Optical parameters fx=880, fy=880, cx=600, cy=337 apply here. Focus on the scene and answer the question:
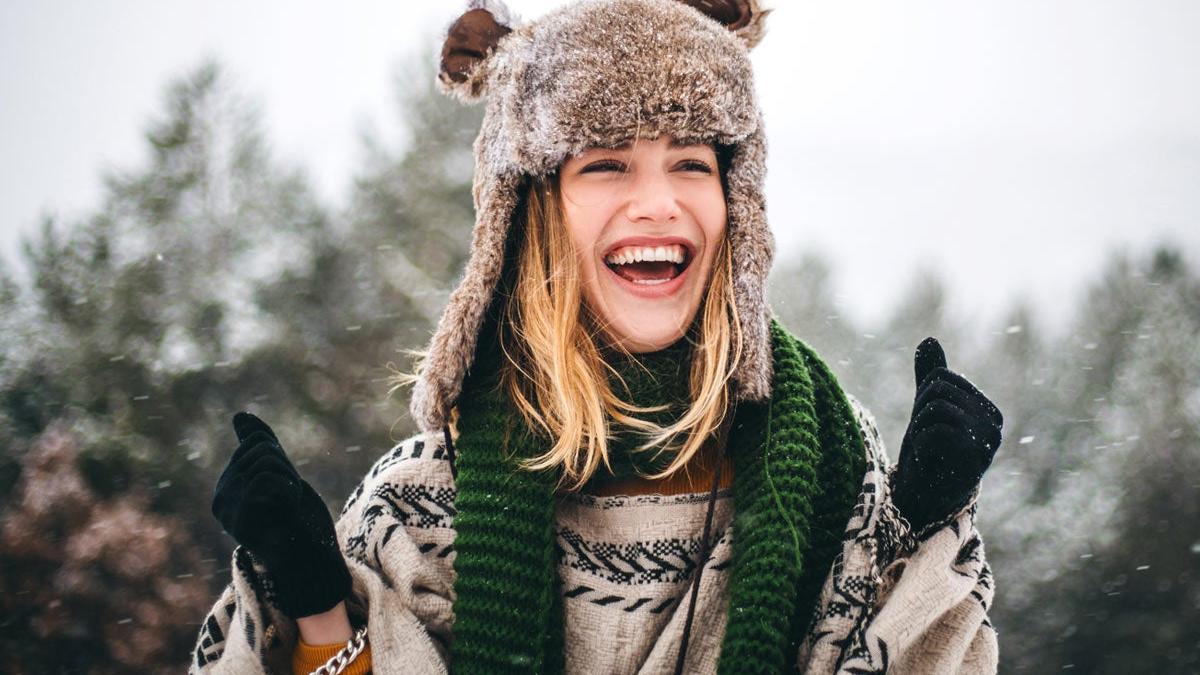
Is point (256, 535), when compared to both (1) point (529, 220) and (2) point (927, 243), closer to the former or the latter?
(1) point (529, 220)

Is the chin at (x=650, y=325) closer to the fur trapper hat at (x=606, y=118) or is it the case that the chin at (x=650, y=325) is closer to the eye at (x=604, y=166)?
the fur trapper hat at (x=606, y=118)

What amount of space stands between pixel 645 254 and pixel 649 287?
0.07 m

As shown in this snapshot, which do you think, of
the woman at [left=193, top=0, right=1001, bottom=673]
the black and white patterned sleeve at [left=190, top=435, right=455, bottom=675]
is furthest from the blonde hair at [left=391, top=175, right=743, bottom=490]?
the black and white patterned sleeve at [left=190, top=435, right=455, bottom=675]

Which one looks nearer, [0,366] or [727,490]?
[727,490]

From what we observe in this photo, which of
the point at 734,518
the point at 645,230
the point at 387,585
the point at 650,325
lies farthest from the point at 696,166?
the point at 387,585

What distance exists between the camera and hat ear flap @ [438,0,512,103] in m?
2.01

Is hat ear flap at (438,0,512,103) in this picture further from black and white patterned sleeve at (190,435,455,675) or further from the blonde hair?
black and white patterned sleeve at (190,435,455,675)

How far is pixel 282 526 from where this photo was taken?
5.13ft

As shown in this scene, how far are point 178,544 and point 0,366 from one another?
3.41 metres

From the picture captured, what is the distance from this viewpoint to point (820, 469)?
5.98 ft

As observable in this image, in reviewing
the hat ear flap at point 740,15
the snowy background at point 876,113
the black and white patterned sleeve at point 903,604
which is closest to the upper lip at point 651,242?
the snowy background at point 876,113

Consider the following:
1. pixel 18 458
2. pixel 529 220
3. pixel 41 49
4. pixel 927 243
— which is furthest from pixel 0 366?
pixel 41 49

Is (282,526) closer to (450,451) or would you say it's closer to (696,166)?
(450,451)

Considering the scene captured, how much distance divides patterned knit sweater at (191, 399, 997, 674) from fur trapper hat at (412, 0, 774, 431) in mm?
247
